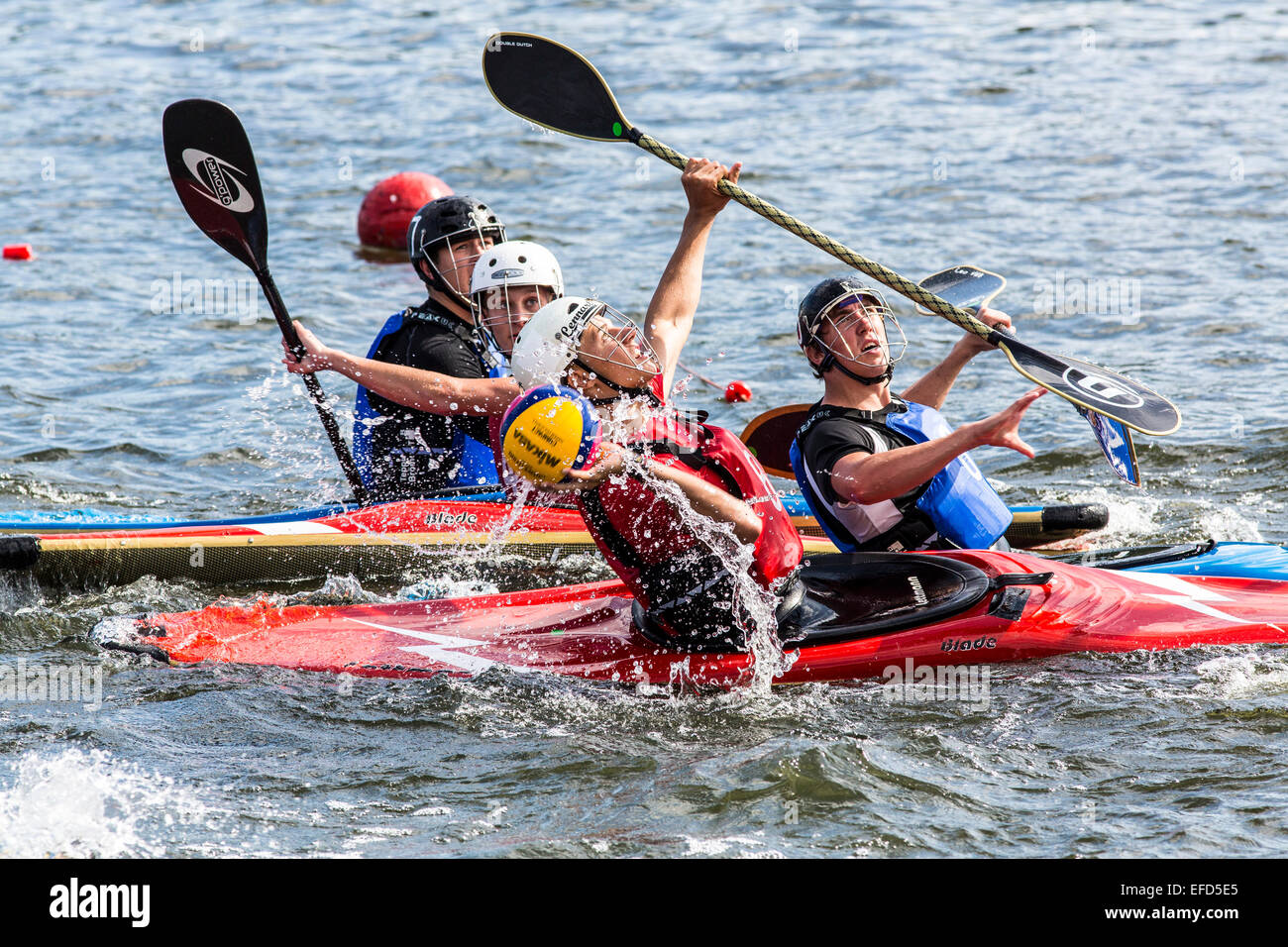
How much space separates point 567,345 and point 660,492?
0.49 metres

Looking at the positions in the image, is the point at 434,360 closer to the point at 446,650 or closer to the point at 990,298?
the point at 446,650

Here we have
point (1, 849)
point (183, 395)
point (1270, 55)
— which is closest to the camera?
point (1, 849)

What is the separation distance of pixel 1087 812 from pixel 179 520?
13.7ft

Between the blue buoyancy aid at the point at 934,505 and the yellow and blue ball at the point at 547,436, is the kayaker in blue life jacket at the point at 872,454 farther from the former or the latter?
the yellow and blue ball at the point at 547,436

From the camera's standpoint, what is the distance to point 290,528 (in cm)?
634

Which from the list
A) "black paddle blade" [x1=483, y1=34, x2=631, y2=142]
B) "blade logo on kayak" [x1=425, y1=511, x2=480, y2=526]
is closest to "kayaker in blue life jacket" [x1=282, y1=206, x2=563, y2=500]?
"blade logo on kayak" [x1=425, y1=511, x2=480, y2=526]

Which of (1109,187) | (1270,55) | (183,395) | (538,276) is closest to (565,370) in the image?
(538,276)

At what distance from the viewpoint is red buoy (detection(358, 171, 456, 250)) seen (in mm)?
11688

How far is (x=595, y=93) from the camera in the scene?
5.62m

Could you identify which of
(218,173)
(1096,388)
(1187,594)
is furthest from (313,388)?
(1187,594)

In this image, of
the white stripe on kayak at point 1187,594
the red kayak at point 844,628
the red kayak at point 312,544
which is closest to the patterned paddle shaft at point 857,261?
the red kayak at point 844,628

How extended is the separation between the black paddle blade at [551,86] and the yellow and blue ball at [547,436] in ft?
7.41

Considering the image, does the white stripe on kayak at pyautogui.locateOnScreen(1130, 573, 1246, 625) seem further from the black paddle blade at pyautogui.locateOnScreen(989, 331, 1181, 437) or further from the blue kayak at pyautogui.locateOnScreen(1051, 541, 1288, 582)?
the black paddle blade at pyautogui.locateOnScreen(989, 331, 1181, 437)

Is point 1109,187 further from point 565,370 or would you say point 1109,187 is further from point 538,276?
point 565,370
